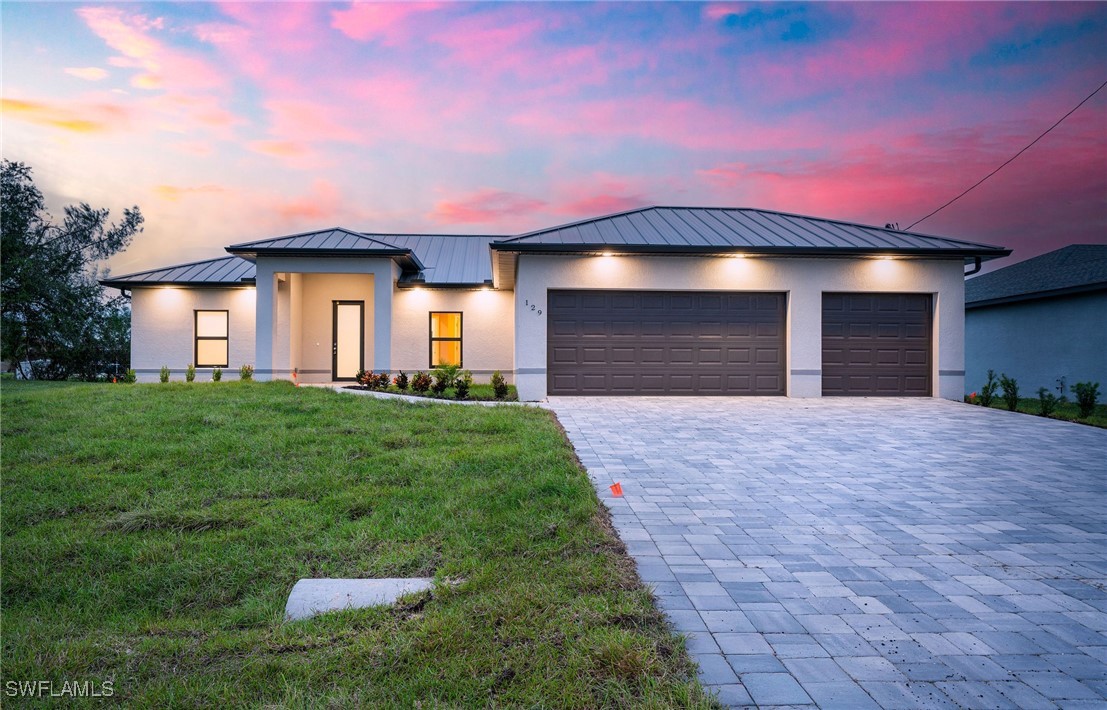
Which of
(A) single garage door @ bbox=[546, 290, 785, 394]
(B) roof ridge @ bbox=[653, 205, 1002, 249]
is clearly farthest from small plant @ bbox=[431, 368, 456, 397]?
(B) roof ridge @ bbox=[653, 205, 1002, 249]

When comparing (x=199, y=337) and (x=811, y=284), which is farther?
(x=199, y=337)

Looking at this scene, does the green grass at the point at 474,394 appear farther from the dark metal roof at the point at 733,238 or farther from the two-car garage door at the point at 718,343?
the dark metal roof at the point at 733,238

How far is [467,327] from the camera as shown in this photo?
56.2ft

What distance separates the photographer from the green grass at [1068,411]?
33.6ft

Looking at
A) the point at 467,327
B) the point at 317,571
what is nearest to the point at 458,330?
the point at 467,327

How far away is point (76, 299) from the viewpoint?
60.5ft

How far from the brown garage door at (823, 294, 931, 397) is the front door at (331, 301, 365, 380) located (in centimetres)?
1356

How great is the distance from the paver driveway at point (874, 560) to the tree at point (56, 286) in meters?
19.6

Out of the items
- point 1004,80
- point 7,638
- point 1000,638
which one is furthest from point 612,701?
point 1004,80

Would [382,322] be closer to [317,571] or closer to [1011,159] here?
[317,571]

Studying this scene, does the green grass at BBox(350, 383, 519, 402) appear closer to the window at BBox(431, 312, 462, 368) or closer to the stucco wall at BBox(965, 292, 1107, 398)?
the window at BBox(431, 312, 462, 368)

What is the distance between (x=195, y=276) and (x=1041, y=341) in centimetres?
2624

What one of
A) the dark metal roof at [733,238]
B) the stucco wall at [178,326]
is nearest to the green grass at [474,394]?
the dark metal roof at [733,238]

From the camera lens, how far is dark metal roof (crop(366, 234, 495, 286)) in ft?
56.6
